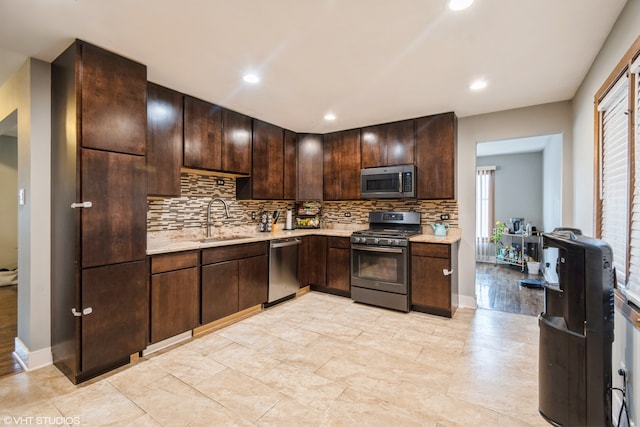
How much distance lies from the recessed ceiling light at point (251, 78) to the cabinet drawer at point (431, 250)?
2.47 m

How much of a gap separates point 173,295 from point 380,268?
2332mm

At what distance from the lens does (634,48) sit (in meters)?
1.57

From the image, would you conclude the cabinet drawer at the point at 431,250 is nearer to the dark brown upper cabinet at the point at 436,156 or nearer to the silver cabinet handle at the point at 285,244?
the dark brown upper cabinet at the point at 436,156

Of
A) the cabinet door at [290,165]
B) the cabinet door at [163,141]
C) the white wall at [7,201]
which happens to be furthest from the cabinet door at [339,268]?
the white wall at [7,201]

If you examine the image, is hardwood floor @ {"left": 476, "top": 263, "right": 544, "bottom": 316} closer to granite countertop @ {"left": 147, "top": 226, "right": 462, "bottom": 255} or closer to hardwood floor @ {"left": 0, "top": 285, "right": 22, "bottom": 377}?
granite countertop @ {"left": 147, "top": 226, "right": 462, "bottom": 255}

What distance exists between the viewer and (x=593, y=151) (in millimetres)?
2396

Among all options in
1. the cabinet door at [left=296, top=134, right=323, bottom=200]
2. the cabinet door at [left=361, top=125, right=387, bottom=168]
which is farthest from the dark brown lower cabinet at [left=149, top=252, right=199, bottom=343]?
the cabinet door at [left=361, top=125, right=387, bottom=168]

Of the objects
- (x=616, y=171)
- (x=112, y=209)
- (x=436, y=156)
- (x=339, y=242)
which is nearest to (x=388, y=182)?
(x=436, y=156)

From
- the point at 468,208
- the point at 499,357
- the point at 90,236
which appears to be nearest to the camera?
the point at 90,236

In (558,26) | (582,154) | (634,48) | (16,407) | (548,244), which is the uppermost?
(558,26)

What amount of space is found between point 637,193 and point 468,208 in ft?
7.22

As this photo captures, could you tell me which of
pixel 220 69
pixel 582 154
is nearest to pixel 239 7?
pixel 220 69

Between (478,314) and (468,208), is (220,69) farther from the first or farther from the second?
(478,314)

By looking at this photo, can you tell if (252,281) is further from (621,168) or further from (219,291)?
(621,168)
